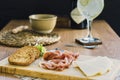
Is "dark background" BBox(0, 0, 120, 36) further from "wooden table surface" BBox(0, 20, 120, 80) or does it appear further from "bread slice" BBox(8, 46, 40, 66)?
"bread slice" BBox(8, 46, 40, 66)

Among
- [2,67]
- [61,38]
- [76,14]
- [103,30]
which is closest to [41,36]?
[61,38]

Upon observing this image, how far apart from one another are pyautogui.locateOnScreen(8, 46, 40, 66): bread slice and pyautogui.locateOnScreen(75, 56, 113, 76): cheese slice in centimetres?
18

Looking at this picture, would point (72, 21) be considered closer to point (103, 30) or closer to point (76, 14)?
point (76, 14)

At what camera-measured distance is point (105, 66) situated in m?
0.93

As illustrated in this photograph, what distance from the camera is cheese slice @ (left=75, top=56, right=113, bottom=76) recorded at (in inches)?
35.4

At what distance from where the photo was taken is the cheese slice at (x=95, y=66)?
0.90m

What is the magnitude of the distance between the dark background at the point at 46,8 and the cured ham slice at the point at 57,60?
3.42 ft

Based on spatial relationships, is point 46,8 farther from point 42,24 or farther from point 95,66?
point 95,66

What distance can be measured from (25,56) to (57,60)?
0.41 feet

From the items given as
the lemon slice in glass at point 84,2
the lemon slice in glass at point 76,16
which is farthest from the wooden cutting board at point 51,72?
the lemon slice in glass at point 76,16

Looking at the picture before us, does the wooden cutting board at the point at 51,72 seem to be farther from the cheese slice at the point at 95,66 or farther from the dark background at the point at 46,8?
the dark background at the point at 46,8

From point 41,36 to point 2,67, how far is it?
0.52 metres

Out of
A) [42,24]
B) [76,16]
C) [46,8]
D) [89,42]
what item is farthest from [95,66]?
[46,8]

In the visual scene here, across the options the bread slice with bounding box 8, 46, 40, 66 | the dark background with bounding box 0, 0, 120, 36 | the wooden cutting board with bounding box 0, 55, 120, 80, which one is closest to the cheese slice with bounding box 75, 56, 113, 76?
the wooden cutting board with bounding box 0, 55, 120, 80
